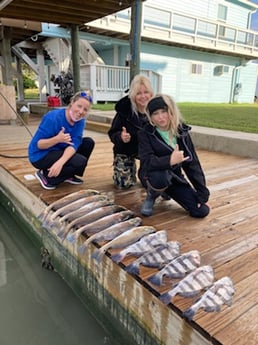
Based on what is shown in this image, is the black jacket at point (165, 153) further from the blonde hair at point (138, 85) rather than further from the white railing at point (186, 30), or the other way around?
the white railing at point (186, 30)

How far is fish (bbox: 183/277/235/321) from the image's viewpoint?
1.18 m

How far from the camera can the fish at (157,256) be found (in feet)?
4.82

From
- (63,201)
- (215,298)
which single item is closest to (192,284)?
(215,298)

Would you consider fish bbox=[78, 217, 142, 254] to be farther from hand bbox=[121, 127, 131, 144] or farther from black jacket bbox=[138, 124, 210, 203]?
hand bbox=[121, 127, 131, 144]

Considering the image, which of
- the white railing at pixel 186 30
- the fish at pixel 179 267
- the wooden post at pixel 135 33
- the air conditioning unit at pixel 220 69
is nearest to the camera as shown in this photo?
the fish at pixel 179 267

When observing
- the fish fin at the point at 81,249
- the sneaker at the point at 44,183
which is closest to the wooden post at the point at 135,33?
the sneaker at the point at 44,183

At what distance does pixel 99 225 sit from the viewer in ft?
6.12

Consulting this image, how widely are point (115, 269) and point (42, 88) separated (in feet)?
35.9

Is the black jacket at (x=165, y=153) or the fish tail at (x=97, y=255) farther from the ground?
the black jacket at (x=165, y=153)

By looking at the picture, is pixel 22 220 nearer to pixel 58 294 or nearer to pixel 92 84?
pixel 58 294

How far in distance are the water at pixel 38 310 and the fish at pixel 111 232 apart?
0.53 metres

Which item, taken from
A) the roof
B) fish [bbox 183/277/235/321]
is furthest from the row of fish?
the roof

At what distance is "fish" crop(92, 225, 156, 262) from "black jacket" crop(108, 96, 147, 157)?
88cm

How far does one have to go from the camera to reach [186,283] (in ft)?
4.32
